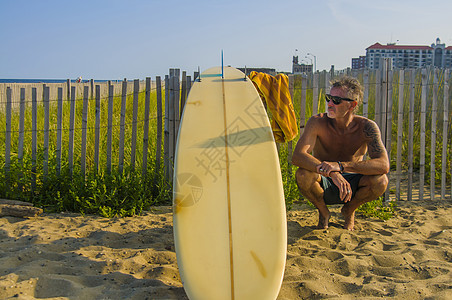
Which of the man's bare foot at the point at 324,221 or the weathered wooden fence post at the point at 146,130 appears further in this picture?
the weathered wooden fence post at the point at 146,130

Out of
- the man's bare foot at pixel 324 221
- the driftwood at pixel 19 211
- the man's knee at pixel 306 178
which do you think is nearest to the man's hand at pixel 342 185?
the man's knee at pixel 306 178

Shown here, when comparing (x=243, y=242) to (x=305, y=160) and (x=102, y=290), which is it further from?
(x=305, y=160)

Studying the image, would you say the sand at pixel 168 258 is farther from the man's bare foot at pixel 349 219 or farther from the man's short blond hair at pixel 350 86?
the man's short blond hair at pixel 350 86

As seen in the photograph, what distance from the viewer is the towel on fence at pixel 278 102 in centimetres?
414

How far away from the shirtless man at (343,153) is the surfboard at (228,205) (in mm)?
950

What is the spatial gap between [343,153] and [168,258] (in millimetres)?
1904

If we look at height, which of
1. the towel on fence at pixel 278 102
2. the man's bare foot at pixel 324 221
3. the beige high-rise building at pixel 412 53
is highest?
the beige high-rise building at pixel 412 53

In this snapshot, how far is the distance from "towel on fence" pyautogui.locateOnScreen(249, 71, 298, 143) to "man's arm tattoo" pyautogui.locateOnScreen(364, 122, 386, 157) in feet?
2.22

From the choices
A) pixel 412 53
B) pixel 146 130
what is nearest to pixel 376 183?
pixel 146 130

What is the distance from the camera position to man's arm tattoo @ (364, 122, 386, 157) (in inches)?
154

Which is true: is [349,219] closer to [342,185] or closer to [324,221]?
[324,221]

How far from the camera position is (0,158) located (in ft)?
17.3

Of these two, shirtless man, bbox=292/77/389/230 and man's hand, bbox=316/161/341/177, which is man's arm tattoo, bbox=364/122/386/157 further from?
man's hand, bbox=316/161/341/177

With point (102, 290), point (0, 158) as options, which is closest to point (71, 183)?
point (0, 158)
